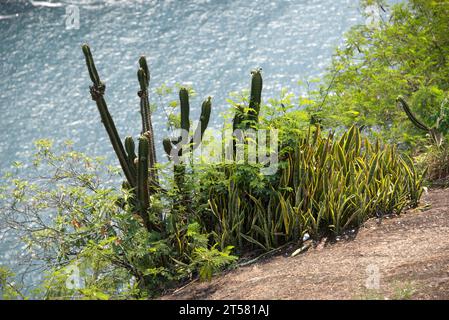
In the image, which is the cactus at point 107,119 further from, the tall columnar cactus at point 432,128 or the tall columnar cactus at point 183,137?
the tall columnar cactus at point 432,128

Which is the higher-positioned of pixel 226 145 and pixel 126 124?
pixel 226 145

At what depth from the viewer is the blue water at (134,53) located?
11.9 m

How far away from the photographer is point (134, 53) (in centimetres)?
1358

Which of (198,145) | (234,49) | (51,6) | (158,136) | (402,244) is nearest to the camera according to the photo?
(402,244)

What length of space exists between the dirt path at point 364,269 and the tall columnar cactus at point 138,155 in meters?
0.65

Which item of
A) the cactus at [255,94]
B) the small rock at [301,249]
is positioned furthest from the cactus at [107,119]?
the small rock at [301,249]

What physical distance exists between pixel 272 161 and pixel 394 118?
3.29 m

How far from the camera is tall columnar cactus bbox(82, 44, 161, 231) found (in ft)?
15.2

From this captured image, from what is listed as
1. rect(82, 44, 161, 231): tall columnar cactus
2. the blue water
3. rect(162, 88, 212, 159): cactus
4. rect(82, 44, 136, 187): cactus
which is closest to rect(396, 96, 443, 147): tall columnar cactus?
rect(162, 88, 212, 159): cactus

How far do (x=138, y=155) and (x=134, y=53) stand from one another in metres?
9.27

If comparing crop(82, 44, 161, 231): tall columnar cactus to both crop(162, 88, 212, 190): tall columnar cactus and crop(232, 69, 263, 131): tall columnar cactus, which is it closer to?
crop(162, 88, 212, 190): tall columnar cactus

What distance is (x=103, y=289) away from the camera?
4742mm
